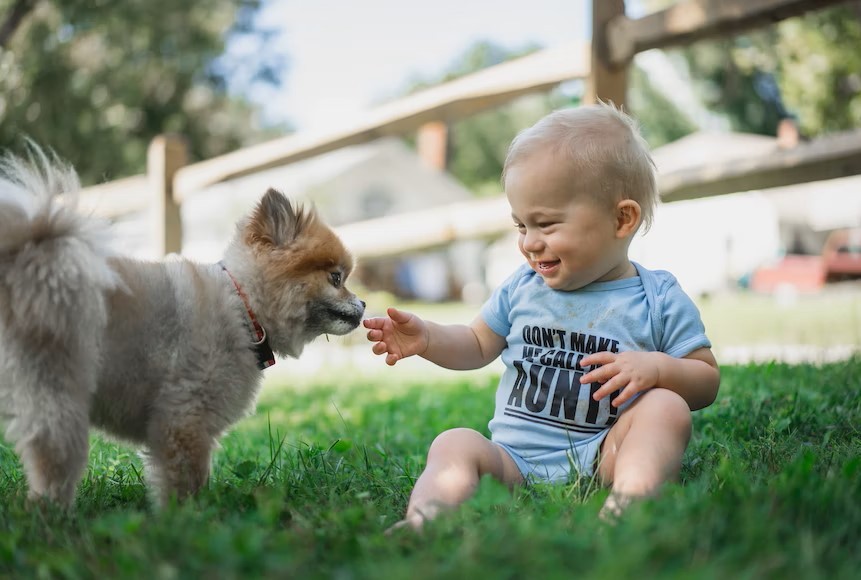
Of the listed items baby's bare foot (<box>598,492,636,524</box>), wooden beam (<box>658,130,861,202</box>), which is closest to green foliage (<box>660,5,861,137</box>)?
wooden beam (<box>658,130,861,202</box>)

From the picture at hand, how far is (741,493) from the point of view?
1896mm

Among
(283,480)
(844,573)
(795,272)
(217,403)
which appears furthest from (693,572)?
(795,272)

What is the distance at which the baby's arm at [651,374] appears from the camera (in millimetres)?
2541

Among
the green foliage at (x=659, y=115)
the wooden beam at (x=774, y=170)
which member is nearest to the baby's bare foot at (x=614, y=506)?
the wooden beam at (x=774, y=170)

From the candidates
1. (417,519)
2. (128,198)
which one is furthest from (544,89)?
(128,198)

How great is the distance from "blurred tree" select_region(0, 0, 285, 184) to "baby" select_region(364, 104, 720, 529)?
1463cm

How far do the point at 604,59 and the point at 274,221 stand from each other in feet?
9.38

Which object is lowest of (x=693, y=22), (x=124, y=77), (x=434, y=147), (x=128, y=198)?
(x=434, y=147)

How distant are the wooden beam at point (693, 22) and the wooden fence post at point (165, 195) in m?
4.74

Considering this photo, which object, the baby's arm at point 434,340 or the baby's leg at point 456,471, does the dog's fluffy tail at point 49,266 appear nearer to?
the baby's arm at point 434,340

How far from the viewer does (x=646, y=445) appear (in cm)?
238

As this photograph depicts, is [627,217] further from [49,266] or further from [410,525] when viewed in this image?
[49,266]

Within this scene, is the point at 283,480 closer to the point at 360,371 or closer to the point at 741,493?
the point at 741,493

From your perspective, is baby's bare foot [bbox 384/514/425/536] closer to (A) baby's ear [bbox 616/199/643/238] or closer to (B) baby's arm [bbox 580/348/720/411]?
(B) baby's arm [bbox 580/348/720/411]
